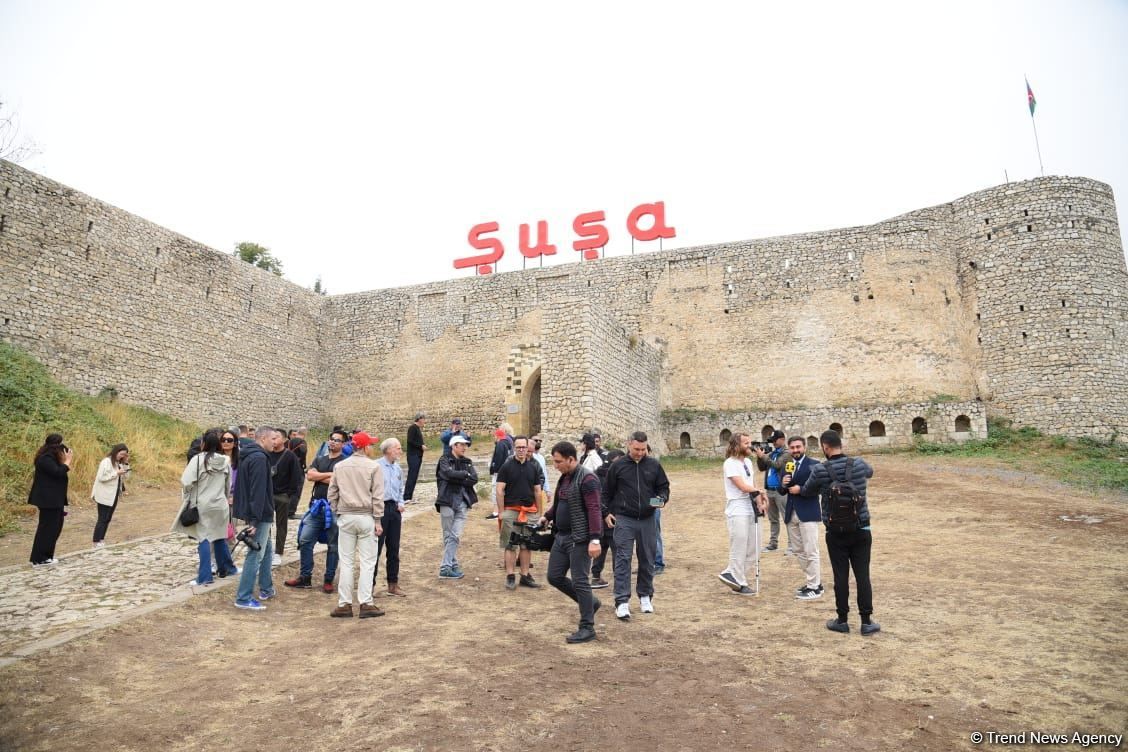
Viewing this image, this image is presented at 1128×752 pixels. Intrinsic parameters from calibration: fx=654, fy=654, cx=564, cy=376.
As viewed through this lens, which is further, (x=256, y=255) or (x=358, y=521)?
(x=256, y=255)

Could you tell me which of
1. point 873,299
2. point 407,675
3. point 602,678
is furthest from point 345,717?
point 873,299

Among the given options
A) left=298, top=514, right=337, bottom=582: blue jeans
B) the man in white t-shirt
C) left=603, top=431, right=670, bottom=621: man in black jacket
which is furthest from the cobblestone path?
the man in white t-shirt

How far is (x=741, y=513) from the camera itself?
635cm

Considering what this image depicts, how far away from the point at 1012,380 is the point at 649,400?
1015 centimetres

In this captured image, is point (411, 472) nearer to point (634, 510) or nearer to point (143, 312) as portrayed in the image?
point (634, 510)

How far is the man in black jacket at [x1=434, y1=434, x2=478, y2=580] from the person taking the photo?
23.3ft

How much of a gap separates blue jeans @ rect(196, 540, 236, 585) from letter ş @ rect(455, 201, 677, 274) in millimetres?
19235

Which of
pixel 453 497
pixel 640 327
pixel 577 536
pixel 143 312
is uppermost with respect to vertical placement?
pixel 640 327

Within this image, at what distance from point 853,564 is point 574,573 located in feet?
7.17

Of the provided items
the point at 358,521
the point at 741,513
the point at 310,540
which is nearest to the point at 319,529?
the point at 310,540

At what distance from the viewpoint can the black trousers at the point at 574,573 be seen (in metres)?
5.11

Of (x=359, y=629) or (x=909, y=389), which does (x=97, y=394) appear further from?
(x=909, y=389)

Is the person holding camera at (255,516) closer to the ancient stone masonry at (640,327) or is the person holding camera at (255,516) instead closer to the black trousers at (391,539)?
the black trousers at (391,539)

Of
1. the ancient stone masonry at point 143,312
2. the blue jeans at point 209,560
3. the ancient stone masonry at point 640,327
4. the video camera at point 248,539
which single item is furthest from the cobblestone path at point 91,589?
the ancient stone masonry at point 143,312
